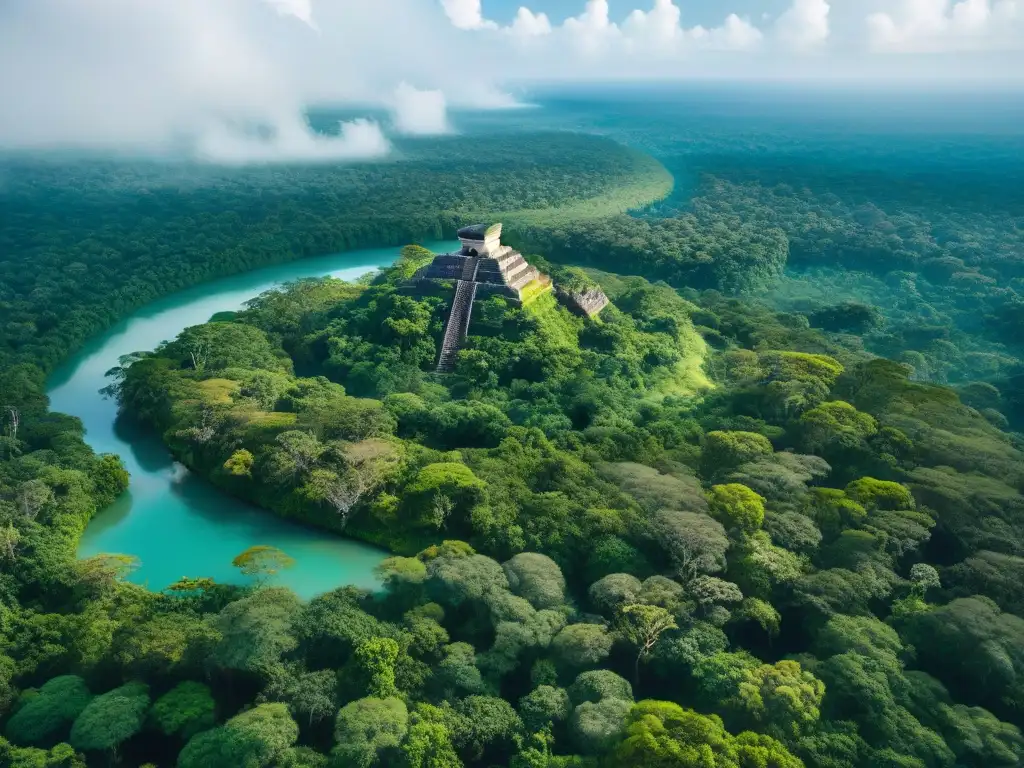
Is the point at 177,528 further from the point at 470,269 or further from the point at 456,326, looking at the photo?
the point at 470,269

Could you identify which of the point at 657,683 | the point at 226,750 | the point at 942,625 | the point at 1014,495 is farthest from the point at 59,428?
the point at 1014,495

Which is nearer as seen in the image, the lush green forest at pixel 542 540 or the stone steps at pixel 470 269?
the lush green forest at pixel 542 540

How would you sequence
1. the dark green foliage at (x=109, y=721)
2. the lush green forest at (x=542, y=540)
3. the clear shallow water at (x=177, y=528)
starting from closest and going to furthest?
the dark green foliage at (x=109, y=721), the lush green forest at (x=542, y=540), the clear shallow water at (x=177, y=528)

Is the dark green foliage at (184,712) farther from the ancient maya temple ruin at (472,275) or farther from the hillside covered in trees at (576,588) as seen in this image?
the ancient maya temple ruin at (472,275)

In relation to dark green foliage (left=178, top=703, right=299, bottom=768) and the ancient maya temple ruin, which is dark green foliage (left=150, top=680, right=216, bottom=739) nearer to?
dark green foliage (left=178, top=703, right=299, bottom=768)

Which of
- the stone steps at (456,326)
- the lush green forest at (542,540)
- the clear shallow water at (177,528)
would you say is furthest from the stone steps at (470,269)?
the clear shallow water at (177,528)

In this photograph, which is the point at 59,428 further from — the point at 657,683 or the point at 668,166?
the point at 668,166

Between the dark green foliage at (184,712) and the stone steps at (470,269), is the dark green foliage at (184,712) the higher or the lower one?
the lower one
